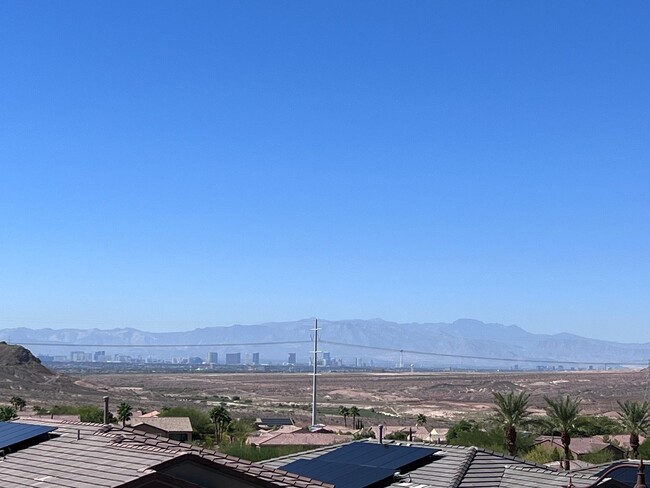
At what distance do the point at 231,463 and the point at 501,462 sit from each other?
12719 mm

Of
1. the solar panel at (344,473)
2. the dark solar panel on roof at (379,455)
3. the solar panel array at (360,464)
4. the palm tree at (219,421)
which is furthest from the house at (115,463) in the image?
the palm tree at (219,421)

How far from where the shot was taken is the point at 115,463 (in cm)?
1480

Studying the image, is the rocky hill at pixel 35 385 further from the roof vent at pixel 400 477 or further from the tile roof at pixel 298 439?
the roof vent at pixel 400 477

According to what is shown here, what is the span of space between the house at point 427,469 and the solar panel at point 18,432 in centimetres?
711

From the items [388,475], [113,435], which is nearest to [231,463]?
[113,435]

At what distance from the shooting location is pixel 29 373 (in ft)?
615

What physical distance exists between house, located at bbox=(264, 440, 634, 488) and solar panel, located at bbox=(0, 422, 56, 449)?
711 centimetres

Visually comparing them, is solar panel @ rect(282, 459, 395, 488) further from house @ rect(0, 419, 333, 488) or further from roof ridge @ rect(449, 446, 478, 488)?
house @ rect(0, 419, 333, 488)

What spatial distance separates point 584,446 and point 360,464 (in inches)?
1867

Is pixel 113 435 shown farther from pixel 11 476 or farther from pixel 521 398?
pixel 521 398

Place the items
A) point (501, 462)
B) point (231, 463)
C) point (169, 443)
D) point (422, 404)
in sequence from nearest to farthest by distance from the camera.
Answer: point (231, 463)
point (169, 443)
point (501, 462)
point (422, 404)

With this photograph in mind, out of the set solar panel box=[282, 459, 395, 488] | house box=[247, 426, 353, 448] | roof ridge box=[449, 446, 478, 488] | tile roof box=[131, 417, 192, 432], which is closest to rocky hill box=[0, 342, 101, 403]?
tile roof box=[131, 417, 192, 432]

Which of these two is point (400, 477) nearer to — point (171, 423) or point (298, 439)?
point (298, 439)

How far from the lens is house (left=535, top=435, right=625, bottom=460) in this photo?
60.3 meters
